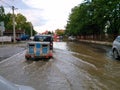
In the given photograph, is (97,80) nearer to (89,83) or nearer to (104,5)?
(89,83)

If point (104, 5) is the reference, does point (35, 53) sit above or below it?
below

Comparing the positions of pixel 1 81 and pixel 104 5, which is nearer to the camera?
pixel 1 81

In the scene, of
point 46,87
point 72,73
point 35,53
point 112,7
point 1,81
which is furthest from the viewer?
point 112,7

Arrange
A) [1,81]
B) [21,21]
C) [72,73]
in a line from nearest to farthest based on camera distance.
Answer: [1,81] < [72,73] < [21,21]

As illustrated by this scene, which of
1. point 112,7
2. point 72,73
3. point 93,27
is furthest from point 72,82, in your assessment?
point 93,27

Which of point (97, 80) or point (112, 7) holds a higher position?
point (112, 7)

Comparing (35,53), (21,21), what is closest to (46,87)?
(35,53)

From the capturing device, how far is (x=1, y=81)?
12.8 feet

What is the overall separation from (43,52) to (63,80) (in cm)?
930

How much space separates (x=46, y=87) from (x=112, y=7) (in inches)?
1692

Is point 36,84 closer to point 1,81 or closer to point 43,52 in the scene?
point 1,81

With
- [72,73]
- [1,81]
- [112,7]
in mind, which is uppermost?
[112,7]

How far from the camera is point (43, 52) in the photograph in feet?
67.1

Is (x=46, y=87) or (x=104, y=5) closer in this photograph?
(x=46, y=87)
